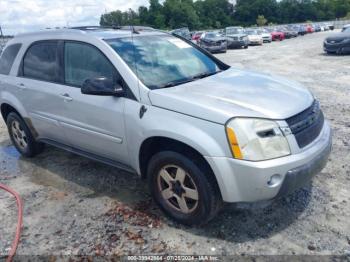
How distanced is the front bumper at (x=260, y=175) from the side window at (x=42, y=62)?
243 centimetres

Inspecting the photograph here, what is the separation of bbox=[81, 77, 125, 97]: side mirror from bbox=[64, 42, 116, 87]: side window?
167mm

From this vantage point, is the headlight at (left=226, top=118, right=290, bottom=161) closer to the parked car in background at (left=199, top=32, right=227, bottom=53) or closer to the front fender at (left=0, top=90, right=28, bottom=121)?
the front fender at (left=0, top=90, right=28, bottom=121)

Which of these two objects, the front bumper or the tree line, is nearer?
the front bumper

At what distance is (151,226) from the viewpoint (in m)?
3.21

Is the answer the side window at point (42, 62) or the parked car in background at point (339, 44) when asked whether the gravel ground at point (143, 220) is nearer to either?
the side window at point (42, 62)

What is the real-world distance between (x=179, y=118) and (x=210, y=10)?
10753cm

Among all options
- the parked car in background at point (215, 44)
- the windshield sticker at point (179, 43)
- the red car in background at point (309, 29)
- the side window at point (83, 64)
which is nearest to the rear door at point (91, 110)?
the side window at point (83, 64)

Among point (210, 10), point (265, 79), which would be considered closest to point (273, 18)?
point (210, 10)

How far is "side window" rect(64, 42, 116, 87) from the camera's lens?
350cm

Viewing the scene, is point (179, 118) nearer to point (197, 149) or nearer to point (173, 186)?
point (197, 149)

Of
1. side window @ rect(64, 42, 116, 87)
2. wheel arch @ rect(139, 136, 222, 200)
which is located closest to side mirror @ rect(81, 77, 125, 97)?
side window @ rect(64, 42, 116, 87)

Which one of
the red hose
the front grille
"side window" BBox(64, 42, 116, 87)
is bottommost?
the red hose

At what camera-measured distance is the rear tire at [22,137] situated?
191 inches

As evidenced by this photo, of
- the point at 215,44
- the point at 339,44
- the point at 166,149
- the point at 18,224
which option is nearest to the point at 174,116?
the point at 166,149
